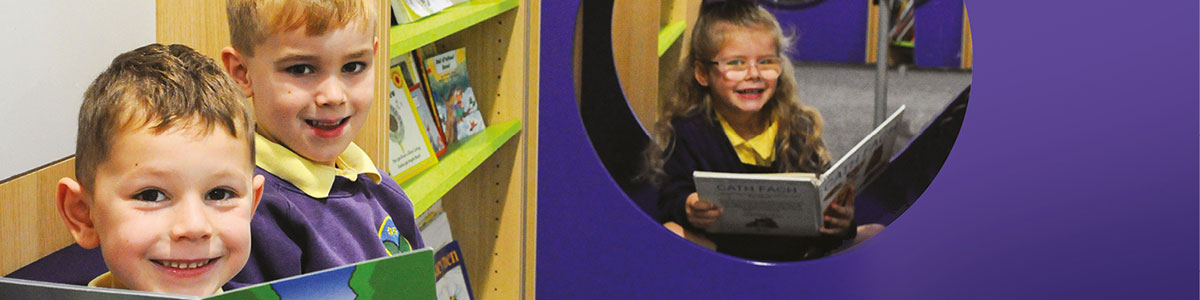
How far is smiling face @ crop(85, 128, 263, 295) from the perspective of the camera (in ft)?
3.14

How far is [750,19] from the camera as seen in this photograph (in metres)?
2.62

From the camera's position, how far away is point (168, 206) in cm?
98

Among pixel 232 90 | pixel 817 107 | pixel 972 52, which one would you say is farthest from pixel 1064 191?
pixel 232 90

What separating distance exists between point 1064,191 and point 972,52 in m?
0.37

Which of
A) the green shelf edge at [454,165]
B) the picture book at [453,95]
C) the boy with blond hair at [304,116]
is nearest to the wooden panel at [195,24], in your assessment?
the boy with blond hair at [304,116]

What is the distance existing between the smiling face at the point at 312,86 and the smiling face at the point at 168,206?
28 cm

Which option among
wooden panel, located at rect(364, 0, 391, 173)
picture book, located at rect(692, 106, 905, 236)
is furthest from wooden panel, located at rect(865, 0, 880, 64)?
wooden panel, located at rect(364, 0, 391, 173)

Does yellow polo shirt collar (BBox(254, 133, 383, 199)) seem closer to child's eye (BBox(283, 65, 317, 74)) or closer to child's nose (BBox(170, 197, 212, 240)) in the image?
child's eye (BBox(283, 65, 317, 74))

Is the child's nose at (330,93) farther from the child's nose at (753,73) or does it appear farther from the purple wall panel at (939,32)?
the purple wall panel at (939,32)

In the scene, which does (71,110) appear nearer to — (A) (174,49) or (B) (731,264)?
(A) (174,49)

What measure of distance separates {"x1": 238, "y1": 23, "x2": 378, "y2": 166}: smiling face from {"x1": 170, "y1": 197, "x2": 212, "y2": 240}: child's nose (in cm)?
33

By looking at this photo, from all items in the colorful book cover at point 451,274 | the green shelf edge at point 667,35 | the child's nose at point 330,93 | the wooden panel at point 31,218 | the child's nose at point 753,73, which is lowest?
the colorful book cover at point 451,274

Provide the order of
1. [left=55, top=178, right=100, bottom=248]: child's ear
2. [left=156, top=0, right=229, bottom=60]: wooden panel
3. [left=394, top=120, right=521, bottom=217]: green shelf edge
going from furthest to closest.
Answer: [left=394, top=120, right=521, bottom=217]: green shelf edge
[left=156, top=0, right=229, bottom=60]: wooden panel
[left=55, top=178, right=100, bottom=248]: child's ear

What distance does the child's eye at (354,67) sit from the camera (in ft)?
4.42
